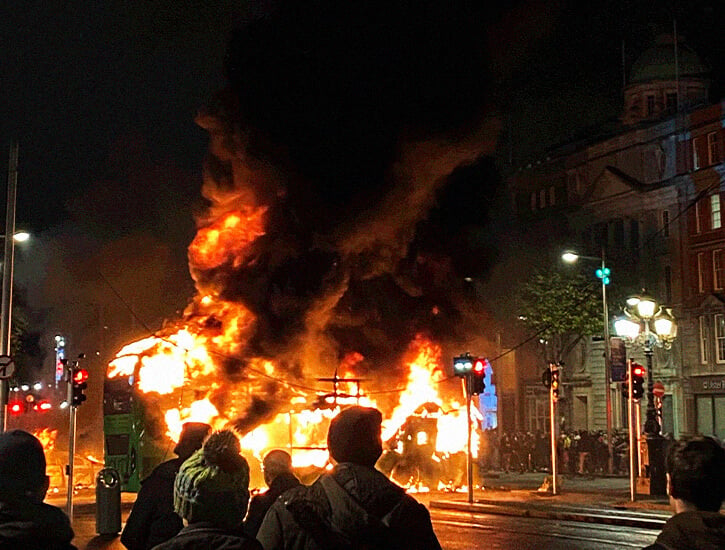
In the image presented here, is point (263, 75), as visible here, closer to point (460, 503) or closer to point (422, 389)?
point (422, 389)

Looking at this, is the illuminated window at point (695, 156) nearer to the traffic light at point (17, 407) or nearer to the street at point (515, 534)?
the street at point (515, 534)

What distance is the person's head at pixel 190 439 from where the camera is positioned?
20.5 ft

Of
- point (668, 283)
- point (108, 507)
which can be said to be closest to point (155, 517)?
point (108, 507)

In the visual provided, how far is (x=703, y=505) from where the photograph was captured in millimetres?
4023

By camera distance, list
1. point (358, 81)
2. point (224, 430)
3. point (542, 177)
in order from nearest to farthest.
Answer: point (224, 430)
point (358, 81)
point (542, 177)

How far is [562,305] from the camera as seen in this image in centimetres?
4606


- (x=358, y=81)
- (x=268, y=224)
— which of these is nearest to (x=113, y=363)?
(x=268, y=224)

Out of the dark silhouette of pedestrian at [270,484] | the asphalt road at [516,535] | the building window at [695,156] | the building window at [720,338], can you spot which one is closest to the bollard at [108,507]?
the asphalt road at [516,535]

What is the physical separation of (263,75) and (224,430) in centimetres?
3203

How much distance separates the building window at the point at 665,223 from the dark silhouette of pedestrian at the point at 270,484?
4462cm

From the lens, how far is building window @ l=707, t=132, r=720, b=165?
46347 millimetres

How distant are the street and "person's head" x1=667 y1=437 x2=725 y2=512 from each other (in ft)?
42.4

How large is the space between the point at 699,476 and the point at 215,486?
6.00ft

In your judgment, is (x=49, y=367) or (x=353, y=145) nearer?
(x=353, y=145)
